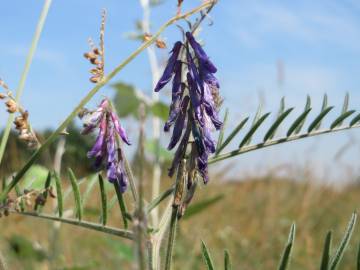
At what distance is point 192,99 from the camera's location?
890 millimetres

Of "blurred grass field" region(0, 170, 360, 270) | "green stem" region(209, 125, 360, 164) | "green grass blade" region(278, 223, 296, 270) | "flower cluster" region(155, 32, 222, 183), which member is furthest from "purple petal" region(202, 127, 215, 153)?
"blurred grass field" region(0, 170, 360, 270)

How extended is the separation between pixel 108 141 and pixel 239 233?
5.05m

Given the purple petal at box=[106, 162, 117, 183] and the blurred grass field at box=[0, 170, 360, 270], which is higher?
the purple petal at box=[106, 162, 117, 183]

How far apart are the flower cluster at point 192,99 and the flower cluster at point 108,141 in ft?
0.25

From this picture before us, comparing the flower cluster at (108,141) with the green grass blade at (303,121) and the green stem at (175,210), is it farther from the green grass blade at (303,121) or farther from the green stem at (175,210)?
the green grass blade at (303,121)

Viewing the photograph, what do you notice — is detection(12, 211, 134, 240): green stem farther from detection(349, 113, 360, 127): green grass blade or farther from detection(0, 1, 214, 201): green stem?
detection(349, 113, 360, 127): green grass blade

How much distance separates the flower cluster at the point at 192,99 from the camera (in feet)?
2.91

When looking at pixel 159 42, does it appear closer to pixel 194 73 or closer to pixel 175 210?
pixel 194 73

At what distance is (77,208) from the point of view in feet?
3.31

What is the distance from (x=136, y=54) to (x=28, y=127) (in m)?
0.23

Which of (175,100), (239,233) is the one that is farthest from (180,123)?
(239,233)

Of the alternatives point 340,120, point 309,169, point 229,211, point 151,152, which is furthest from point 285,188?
point 340,120

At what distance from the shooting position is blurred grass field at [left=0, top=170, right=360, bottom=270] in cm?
390

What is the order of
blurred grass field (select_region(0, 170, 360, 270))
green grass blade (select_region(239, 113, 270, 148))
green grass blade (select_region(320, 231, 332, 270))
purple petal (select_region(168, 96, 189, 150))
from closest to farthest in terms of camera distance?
green grass blade (select_region(320, 231, 332, 270)) < purple petal (select_region(168, 96, 189, 150)) < green grass blade (select_region(239, 113, 270, 148)) < blurred grass field (select_region(0, 170, 360, 270))
